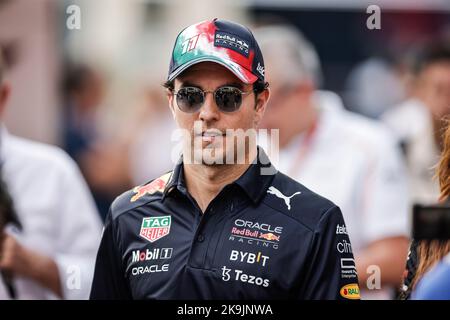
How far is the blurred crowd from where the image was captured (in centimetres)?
442

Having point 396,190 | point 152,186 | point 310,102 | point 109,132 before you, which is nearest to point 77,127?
point 109,132

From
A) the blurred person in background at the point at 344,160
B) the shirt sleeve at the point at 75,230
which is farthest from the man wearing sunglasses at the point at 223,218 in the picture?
the blurred person in background at the point at 344,160

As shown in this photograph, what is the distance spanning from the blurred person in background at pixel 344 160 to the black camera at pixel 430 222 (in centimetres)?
161

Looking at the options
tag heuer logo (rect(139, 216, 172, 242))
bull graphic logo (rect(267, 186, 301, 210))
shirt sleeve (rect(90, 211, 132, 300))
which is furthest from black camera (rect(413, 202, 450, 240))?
shirt sleeve (rect(90, 211, 132, 300))

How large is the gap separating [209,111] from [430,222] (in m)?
0.77

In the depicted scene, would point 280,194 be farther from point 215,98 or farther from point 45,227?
point 45,227

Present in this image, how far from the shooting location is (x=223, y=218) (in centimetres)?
346

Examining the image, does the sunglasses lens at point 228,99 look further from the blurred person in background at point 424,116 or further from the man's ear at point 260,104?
the blurred person in background at point 424,116

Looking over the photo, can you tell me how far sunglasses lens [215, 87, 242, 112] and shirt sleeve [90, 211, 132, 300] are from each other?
57 cm

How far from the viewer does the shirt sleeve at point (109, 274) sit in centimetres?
357

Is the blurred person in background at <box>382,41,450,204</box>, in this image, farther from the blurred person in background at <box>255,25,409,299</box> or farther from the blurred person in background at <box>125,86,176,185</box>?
the blurred person in background at <box>125,86,176,185</box>

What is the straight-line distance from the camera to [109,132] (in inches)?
333

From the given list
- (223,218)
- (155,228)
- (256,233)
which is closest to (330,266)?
(256,233)
